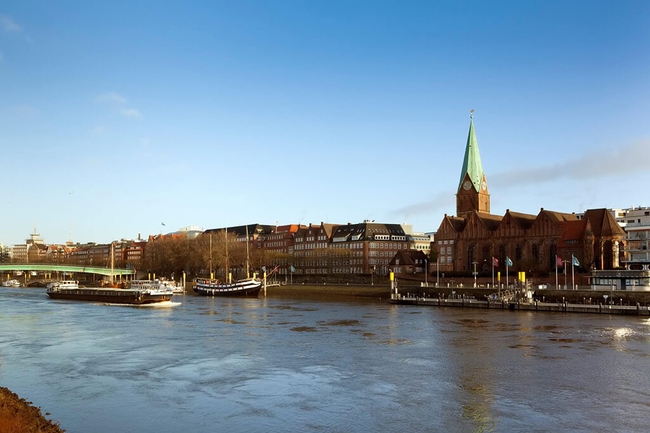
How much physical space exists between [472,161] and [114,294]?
86.5m

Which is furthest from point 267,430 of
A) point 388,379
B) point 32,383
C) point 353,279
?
point 353,279

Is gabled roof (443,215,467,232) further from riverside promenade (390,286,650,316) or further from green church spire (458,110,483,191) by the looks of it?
riverside promenade (390,286,650,316)

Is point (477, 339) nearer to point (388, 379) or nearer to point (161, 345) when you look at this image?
point (388, 379)

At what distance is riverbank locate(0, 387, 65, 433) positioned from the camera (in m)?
19.2

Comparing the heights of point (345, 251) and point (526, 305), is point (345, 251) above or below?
above

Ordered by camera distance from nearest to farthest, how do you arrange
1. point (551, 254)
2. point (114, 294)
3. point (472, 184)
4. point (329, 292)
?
point (114, 294) → point (551, 254) → point (329, 292) → point (472, 184)

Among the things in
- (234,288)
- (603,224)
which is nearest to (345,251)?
(234,288)

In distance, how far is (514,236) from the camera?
127 m

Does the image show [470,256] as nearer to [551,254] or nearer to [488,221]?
[488,221]

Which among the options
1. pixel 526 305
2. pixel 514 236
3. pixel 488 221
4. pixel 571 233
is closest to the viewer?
pixel 526 305

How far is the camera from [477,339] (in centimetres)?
5122

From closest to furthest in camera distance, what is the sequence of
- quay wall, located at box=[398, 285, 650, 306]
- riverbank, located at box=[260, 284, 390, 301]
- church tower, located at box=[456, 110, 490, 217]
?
quay wall, located at box=[398, 285, 650, 306]
riverbank, located at box=[260, 284, 390, 301]
church tower, located at box=[456, 110, 490, 217]

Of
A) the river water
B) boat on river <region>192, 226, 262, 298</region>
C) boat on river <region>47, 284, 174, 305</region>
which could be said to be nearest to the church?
boat on river <region>192, 226, 262, 298</region>

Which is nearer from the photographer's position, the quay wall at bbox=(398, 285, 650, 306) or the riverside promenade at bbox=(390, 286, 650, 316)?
the riverside promenade at bbox=(390, 286, 650, 316)
